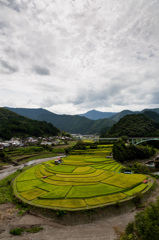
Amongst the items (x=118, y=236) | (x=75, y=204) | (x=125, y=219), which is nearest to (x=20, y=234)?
(x=75, y=204)

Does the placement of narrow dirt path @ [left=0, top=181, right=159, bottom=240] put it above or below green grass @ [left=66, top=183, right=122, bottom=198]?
below

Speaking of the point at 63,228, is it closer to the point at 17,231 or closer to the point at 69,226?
the point at 69,226

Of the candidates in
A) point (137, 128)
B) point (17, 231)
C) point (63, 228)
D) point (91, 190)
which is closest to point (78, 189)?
point (91, 190)

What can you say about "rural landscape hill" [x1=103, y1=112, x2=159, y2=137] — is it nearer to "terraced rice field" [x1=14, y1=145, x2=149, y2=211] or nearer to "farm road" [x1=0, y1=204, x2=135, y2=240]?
"terraced rice field" [x1=14, y1=145, x2=149, y2=211]

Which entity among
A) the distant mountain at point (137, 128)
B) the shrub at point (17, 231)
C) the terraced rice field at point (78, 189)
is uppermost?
the distant mountain at point (137, 128)

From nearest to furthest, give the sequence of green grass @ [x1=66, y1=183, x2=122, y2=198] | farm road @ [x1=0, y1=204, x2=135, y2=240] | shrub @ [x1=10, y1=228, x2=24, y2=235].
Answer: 1. farm road @ [x1=0, y1=204, x2=135, y2=240]
2. shrub @ [x1=10, y1=228, x2=24, y2=235]
3. green grass @ [x1=66, y1=183, x2=122, y2=198]

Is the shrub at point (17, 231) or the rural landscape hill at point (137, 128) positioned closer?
the shrub at point (17, 231)

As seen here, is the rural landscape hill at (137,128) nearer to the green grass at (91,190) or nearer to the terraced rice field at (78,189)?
the terraced rice field at (78,189)

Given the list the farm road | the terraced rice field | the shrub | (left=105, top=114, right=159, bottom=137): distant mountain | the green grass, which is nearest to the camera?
the farm road

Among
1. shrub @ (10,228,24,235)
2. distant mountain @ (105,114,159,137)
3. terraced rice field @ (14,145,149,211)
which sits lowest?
shrub @ (10,228,24,235)

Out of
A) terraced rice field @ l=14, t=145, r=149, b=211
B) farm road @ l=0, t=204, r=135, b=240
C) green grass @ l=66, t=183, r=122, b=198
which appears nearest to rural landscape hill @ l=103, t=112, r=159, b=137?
terraced rice field @ l=14, t=145, r=149, b=211

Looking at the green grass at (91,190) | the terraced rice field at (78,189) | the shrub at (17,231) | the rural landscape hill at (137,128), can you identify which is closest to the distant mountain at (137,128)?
the rural landscape hill at (137,128)
